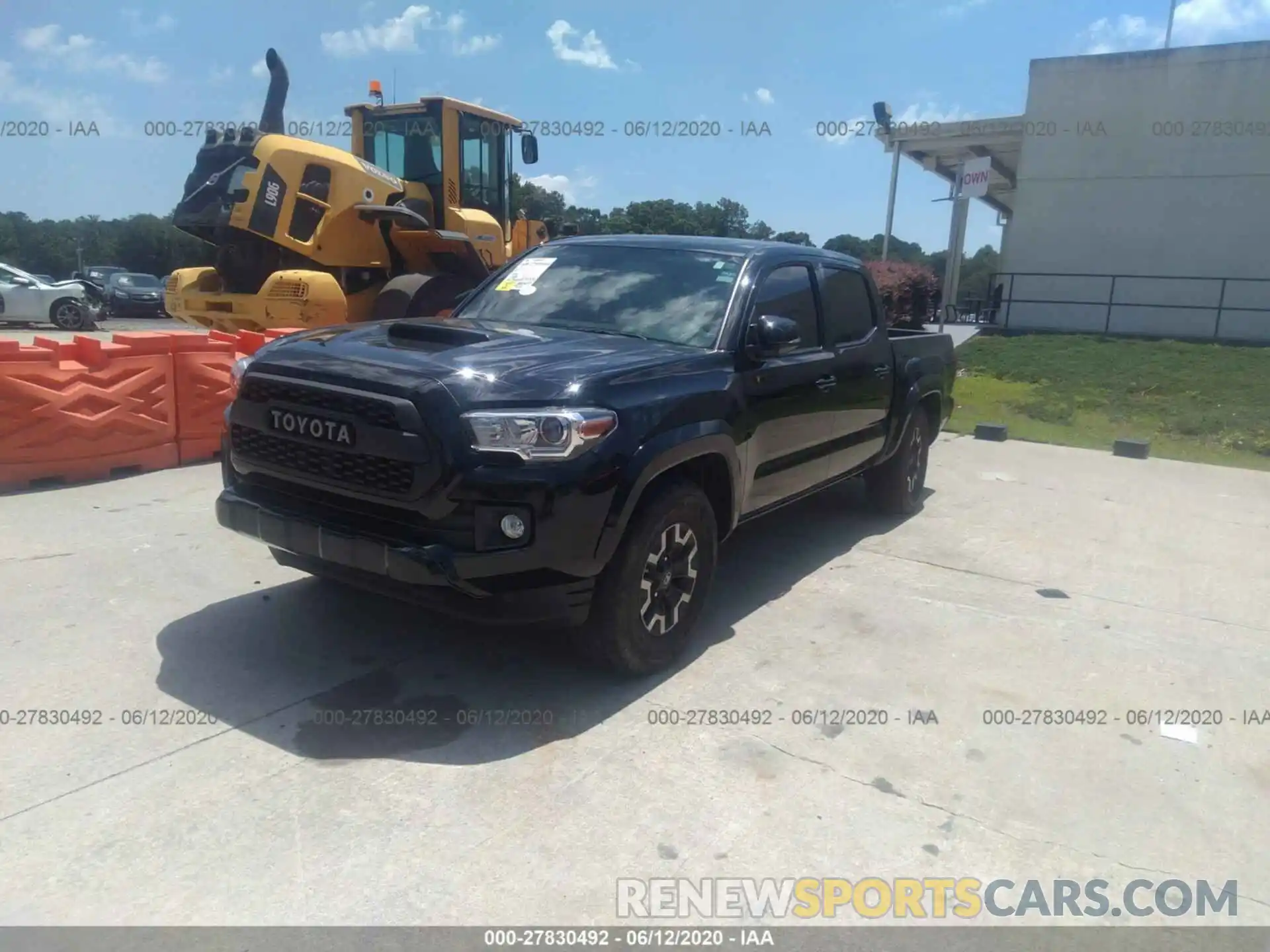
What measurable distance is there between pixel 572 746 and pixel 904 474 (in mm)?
4306

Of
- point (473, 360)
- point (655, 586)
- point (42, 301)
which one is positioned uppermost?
point (473, 360)

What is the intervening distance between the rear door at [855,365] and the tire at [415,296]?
6.11m

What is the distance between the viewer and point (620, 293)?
5.10 m

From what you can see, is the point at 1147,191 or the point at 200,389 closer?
the point at 200,389

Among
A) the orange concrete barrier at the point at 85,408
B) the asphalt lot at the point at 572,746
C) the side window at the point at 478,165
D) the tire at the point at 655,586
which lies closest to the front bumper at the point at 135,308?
the side window at the point at 478,165

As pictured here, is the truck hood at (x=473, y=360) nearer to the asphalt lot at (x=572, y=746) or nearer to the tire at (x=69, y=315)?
the asphalt lot at (x=572, y=746)

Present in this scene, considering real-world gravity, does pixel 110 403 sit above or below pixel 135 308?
above

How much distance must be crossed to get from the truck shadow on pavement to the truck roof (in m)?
1.95

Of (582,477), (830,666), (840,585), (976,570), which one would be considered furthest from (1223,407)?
(582,477)

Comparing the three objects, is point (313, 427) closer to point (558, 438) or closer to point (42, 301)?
point (558, 438)

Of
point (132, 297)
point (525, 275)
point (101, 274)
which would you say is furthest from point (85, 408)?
point (101, 274)

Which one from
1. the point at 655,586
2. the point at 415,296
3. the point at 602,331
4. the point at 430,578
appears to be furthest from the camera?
the point at 415,296

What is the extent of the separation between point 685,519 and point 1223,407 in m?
12.0

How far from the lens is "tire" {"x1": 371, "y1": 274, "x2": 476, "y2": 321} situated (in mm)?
11195
